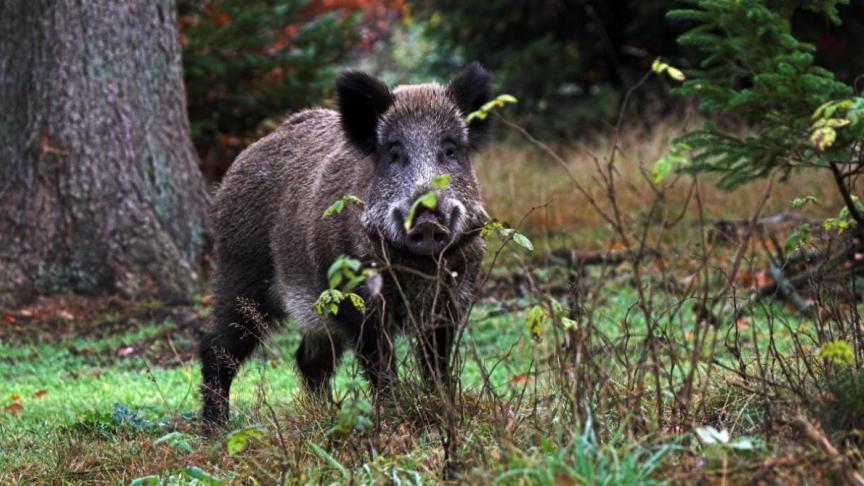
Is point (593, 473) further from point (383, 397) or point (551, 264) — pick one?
point (551, 264)

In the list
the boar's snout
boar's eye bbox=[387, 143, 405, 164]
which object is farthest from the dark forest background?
the boar's snout

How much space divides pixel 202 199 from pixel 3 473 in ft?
17.5

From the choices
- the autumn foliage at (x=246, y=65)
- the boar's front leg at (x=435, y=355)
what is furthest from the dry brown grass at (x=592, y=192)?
the boar's front leg at (x=435, y=355)

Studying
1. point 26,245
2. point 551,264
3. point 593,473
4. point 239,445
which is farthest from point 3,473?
point 551,264

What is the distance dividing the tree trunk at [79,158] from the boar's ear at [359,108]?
13.5 feet

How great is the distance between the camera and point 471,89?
6.13 m

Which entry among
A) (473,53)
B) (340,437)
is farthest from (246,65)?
(340,437)

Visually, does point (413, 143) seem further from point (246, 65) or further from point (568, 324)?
point (246, 65)

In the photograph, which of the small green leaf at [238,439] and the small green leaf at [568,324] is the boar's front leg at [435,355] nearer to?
the small green leaf at [568,324]

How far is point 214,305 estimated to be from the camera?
698 cm

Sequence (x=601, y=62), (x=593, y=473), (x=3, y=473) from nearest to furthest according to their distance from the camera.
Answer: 1. (x=593, y=473)
2. (x=3, y=473)
3. (x=601, y=62)

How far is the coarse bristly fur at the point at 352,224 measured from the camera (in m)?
5.50

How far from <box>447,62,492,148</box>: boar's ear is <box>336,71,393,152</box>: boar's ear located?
34cm

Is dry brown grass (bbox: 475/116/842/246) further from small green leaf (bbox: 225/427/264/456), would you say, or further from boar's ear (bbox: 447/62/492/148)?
small green leaf (bbox: 225/427/264/456)
